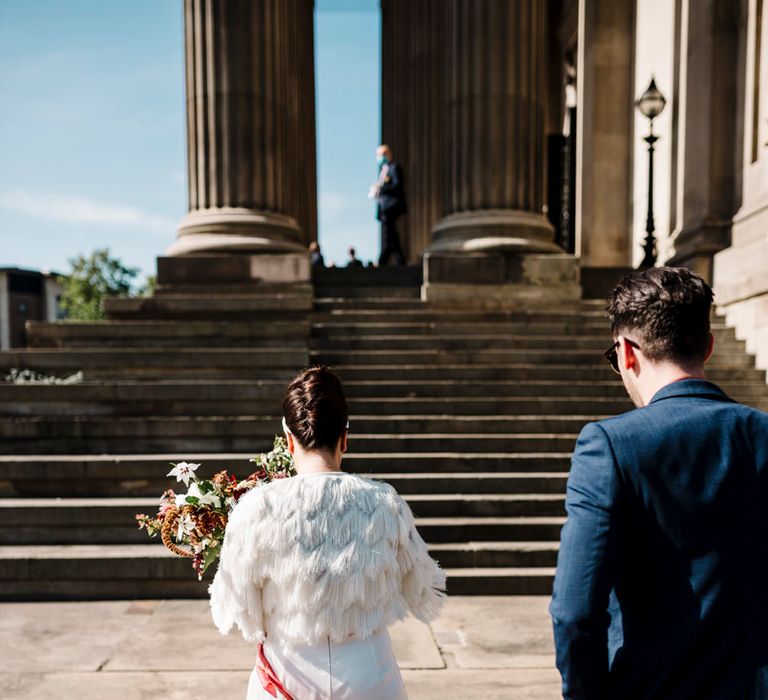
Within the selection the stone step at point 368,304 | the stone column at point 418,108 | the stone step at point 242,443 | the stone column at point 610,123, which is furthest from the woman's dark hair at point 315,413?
the stone column at point 610,123

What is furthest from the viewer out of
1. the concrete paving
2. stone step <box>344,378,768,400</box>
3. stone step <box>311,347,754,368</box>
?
stone step <box>311,347,754,368</box>

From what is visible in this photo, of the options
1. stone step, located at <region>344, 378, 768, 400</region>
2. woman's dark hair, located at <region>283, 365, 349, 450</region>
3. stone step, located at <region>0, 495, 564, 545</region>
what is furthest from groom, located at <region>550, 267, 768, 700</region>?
stone step, located at <region>344, 378, 768, 400</region>

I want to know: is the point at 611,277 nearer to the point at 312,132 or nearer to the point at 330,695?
the point at 330,695

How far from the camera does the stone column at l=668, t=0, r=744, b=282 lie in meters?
11.7

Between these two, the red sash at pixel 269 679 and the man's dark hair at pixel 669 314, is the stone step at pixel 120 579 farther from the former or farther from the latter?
the man's dark hair at pixel 669 314

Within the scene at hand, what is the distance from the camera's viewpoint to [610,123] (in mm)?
16875

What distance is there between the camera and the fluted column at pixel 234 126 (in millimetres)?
11289

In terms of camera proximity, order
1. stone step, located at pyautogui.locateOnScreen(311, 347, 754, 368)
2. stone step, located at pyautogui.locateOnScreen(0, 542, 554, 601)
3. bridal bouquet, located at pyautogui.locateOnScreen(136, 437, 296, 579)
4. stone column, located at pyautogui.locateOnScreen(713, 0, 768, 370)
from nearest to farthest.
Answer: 1. bridal bouquet, located at pyautogui.locateOnScreen(136, 437, 296, 579)
2. stone step, located at pyautogui.locateOnScreen(0, 542, 554, 601)
3. stone step, located at pyautogui.locateOnScreen(311, 347, 754, 368)
4. stone column, located at pyautogui.locateOnScreen(713, 0, 768, 370)

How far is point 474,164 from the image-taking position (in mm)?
11906

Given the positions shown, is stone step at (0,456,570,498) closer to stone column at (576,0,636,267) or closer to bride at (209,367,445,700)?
bride at (209,367,445,700)

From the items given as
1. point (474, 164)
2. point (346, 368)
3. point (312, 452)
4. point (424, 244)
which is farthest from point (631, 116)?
point (312, 452)

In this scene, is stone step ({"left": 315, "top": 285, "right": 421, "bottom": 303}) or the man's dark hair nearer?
the man's dark hair

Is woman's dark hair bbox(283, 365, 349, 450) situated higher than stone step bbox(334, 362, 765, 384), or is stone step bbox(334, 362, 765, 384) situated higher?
woman's dark hair bbox(283, 365, 349, 450)

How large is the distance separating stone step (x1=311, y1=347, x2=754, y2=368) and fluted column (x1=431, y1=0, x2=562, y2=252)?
8.49 feet
